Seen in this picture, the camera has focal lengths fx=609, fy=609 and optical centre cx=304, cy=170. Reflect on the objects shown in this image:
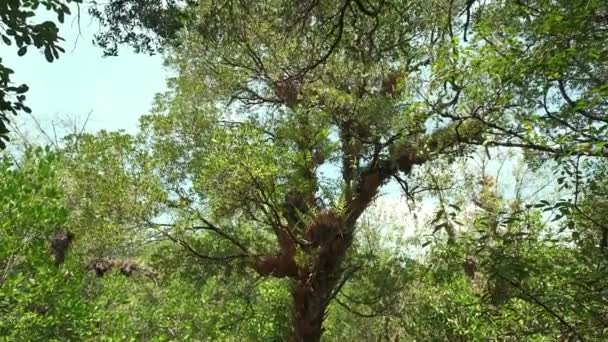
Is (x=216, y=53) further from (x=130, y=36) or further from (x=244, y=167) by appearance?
(x=130, y=36)

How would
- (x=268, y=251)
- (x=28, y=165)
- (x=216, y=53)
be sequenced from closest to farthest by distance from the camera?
(x=28, y=165), (x=216, y=53), (x=268, y=251)

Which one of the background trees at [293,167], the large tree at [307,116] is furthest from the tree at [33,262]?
the large tree at [307,116]

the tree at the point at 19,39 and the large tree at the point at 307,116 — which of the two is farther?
the large tree at the point at 307,116

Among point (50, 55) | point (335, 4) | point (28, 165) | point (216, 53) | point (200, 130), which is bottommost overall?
point (50, 55)

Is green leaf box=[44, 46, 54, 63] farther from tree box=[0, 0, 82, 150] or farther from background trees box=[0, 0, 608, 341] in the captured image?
background trees box=[0, 0, 608, 341]

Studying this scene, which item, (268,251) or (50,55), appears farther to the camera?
(268,251)

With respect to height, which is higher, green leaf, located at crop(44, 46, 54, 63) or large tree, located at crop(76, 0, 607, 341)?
large tree, located at crop(76, 0, 607, 341)

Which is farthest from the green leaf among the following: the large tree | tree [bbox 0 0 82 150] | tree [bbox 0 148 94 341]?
tree [bbox 0 148 94 341]

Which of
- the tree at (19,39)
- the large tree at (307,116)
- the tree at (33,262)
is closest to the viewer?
the tree at (19,39)

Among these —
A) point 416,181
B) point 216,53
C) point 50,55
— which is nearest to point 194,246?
point 216,53

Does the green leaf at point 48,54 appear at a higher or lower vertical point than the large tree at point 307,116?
lower

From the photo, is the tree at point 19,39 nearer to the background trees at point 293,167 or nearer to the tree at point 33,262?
the background trees at point 293,167

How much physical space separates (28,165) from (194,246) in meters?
3.36

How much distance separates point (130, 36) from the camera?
202 inches
